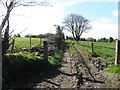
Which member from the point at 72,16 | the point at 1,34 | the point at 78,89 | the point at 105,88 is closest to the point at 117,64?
the point at 105,88

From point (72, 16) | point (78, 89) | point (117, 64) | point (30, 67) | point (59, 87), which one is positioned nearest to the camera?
point (78, 89)

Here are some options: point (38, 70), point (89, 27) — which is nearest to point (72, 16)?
point (89, 27)

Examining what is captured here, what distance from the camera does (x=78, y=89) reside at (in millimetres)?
5625

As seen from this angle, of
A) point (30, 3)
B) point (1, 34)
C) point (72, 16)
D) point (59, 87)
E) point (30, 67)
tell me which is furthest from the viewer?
point (72, 16)

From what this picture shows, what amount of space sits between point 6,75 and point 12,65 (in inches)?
33.1

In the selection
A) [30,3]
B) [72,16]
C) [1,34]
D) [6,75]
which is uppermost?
[72,16]

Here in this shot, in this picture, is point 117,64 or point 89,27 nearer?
point 117,64

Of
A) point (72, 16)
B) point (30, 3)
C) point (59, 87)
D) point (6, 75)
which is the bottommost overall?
point (59, 87)

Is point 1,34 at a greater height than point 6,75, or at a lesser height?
greater

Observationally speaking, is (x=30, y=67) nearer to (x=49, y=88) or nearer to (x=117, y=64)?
(x=49, y=88)

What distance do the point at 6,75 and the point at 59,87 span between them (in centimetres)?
223

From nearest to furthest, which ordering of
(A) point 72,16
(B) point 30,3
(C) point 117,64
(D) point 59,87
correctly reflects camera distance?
(D) point 59,87
(C) point 117,64
(B) point 30,3
(A) point 72,16

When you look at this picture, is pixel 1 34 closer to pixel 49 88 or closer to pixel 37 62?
pixel 37 62

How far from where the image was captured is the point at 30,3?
40.6 ft
